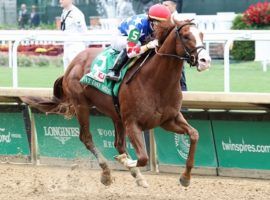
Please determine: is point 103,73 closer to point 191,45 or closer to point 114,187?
point 114,187

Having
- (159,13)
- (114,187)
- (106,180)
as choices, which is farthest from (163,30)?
(114,187)

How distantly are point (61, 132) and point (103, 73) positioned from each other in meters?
1.82

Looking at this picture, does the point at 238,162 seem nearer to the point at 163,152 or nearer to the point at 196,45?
the point at 163,152

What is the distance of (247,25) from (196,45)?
36.5ft

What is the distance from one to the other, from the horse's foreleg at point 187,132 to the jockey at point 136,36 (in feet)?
2.03

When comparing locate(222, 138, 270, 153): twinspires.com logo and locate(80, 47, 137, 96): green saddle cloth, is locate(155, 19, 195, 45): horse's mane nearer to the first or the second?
locate(80, 47, 137, 96): green saddle cloth

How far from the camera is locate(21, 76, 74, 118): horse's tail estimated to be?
8.20 m

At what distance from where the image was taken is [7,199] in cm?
689

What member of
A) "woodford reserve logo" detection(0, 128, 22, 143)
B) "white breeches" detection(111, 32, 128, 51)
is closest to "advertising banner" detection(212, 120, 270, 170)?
"white breeches" detection(111, 32, 128, 51)

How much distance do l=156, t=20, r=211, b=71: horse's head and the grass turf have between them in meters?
5.75

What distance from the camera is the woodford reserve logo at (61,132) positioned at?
351 inches

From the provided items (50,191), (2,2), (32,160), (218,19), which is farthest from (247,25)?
(2,2)

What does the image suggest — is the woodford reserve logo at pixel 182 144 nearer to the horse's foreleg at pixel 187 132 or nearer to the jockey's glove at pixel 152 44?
the horse's foreleg at pixel 187 132

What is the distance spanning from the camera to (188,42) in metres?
6.31
